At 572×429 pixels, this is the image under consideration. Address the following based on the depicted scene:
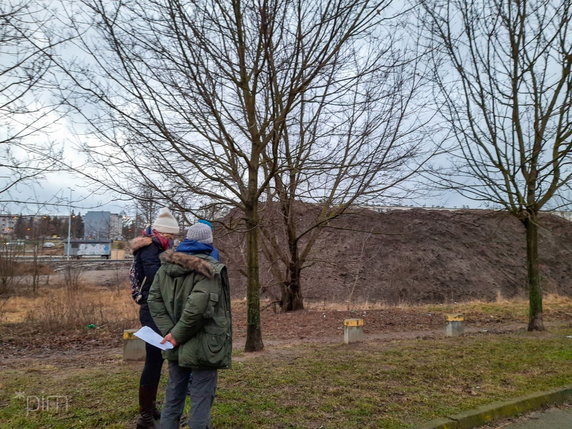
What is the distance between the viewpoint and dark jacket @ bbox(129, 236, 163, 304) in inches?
Answer: 169

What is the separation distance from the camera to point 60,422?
13.6 feet

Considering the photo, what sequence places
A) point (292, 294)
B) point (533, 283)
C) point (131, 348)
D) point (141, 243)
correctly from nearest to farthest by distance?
point (141, 243), point (131, 348), point (533, 283), point (292, 294)

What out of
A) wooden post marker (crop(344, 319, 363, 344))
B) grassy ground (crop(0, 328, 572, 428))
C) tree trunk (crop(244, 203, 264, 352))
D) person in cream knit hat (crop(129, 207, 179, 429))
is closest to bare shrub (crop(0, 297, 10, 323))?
grassy ground (crop(0, 328, 572, 428))

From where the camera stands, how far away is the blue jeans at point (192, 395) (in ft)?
11.4

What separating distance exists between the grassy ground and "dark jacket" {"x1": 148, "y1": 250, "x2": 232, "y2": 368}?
1075 millimetres

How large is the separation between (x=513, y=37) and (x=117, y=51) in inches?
319

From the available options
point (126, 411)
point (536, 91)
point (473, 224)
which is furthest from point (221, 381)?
point (473, 224)

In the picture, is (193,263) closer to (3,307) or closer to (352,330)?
(352,330)

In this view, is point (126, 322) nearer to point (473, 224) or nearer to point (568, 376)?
point (568, 376)

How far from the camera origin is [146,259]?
4.32 meters

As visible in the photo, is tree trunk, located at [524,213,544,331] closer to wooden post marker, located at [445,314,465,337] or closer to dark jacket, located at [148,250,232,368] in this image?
wooden post marker, located at [445,314,465,337]

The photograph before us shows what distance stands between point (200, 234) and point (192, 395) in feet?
4.12

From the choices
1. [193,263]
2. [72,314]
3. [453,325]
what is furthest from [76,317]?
[193,263]

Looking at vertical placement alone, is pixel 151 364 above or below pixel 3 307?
above
